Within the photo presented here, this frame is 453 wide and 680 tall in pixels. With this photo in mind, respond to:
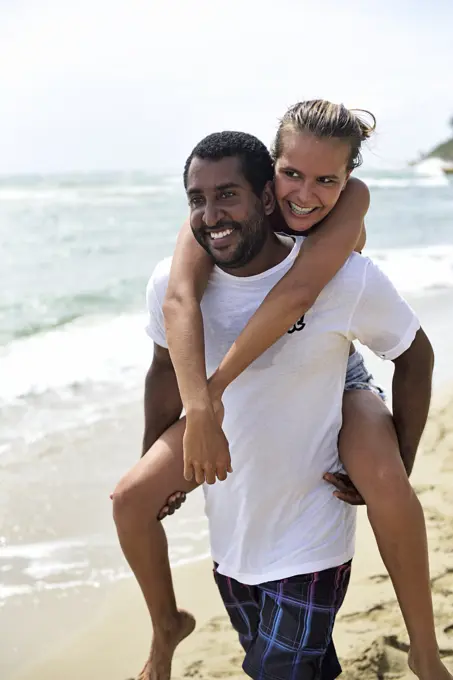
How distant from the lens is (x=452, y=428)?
501 centimetres

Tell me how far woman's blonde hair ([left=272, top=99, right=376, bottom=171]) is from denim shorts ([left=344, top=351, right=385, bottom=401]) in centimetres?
60

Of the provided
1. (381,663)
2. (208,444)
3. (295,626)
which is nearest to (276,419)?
(208,444)

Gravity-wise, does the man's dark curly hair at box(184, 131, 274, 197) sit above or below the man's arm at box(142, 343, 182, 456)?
above

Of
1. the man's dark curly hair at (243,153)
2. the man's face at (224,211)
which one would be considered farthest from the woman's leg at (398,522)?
the man's dark curly hair at (243,153)

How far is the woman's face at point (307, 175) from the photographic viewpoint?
2.33 meters

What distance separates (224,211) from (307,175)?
11.6 inches

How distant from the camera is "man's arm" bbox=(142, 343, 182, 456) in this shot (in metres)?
2.54

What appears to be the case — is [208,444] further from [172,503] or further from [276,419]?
[172,503]

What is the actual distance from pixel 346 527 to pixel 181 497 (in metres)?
0.47

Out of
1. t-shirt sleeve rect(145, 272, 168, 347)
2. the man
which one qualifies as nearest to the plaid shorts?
the man

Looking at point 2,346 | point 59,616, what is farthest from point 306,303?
point 2,346

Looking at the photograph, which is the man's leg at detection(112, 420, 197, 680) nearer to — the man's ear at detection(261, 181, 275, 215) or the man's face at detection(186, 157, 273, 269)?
the man's face at detection(186, 157, 273, 269)

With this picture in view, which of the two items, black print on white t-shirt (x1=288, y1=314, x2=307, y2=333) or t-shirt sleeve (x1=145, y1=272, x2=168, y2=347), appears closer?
black print on white t-shirt (x1=288, y1=314, x2=307, y2=333)

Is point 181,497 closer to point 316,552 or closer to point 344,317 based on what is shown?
point 316,552
